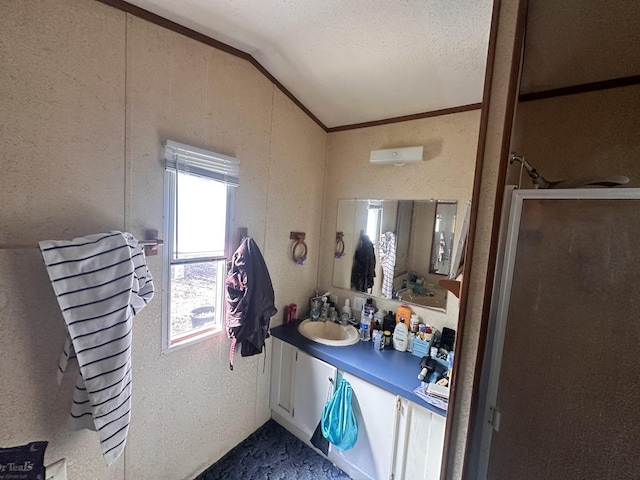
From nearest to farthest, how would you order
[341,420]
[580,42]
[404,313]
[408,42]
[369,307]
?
1. [580,42]
2. [408,42]
3. [341,420]
4. [404,313]
5. [369,307]

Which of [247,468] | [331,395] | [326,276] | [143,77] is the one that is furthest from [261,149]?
[247,468]

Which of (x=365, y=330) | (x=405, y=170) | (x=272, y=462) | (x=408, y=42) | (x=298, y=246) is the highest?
(x=408, y=42)

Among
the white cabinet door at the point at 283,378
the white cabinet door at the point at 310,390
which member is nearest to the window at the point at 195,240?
the white cabinet door at the point at 283,378

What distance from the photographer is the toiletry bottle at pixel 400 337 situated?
182 centimetres

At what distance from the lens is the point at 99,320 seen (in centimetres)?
101

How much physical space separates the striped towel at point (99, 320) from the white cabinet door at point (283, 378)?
1034mm

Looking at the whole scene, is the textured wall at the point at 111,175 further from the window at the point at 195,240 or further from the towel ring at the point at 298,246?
the towel ring at the point at 298,246

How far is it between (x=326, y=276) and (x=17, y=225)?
1868mm

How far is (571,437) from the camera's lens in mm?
712

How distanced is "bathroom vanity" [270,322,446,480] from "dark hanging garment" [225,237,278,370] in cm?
35

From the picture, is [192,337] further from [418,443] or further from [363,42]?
[363,42]

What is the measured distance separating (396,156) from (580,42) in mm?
→ 1018

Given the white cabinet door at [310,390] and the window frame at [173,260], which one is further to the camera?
the white cabinet door at [310,390]

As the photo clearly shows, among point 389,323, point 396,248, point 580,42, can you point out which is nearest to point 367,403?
point 389,323
